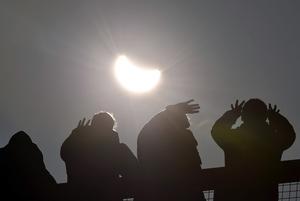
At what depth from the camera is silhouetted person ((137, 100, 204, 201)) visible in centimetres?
610

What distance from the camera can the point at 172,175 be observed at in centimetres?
652

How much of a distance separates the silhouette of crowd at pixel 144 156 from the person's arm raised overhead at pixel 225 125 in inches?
0.5

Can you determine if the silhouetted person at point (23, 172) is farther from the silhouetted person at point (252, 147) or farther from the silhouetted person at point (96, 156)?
the silhouetted person at point (252, 147)

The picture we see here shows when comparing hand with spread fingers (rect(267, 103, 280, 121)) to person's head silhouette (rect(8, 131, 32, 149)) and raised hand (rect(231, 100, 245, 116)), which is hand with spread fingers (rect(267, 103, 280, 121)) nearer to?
raised hand (rect(231, 100, 245, 116))

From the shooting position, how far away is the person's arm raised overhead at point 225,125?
273 inches

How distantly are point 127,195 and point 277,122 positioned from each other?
7.00 ft

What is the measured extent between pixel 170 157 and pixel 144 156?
41 centimetres

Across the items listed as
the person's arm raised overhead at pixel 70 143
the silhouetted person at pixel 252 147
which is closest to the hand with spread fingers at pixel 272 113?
the silhouetted person at pixel 252 147

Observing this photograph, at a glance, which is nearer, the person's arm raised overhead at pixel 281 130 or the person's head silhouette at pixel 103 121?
the person's arm raised overhead at pixel 281 130

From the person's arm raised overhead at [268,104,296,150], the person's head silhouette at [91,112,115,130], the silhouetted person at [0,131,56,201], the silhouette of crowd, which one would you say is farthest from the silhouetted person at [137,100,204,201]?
the silhouetted person at [0,131,56,201]

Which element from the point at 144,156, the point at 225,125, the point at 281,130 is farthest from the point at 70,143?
the point at 281,130

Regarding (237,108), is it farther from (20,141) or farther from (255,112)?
(20,141)

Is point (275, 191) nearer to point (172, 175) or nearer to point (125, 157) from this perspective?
point (172, 175)

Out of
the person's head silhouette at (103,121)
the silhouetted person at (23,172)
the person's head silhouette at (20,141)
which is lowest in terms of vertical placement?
the silhouetted person at (23,172)
